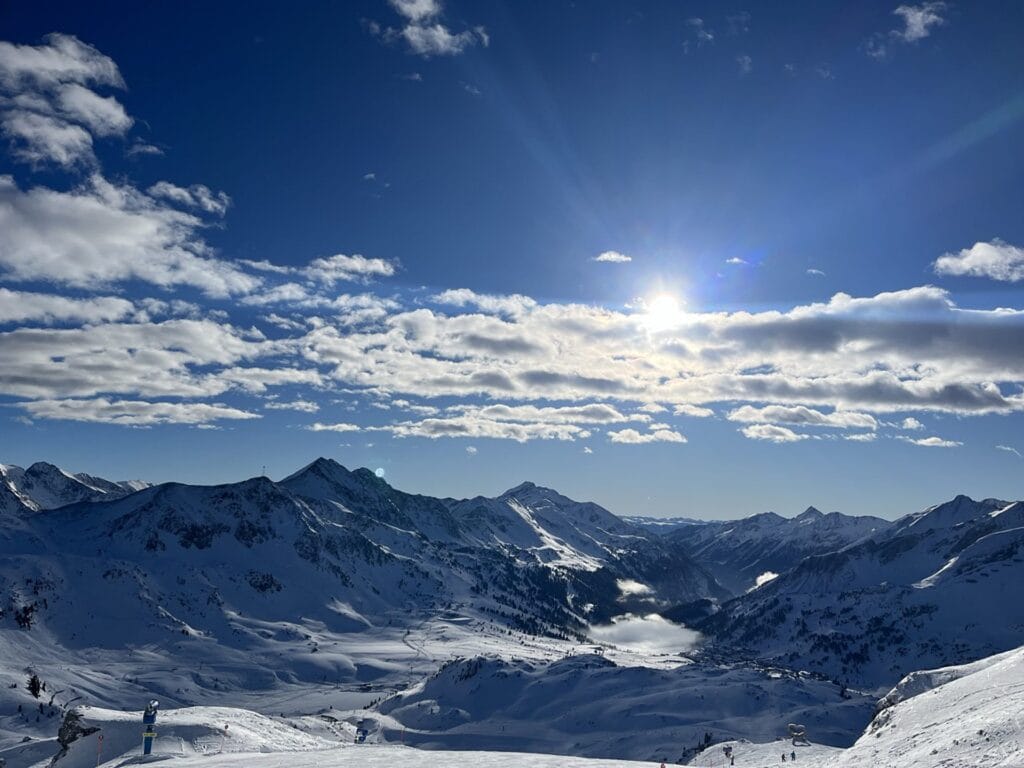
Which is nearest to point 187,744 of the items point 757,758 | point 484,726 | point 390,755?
point 390,755

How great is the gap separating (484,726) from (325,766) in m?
167

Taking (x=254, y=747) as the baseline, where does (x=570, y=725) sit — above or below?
below

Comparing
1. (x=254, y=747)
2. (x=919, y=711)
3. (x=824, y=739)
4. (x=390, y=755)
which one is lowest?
(x=824, y=739)

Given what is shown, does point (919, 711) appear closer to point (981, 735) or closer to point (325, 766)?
point (981, 735)

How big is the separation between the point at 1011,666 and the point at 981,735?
19.2 meters

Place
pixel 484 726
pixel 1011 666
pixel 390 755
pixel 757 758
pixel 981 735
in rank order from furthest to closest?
pixel 484 726, pixel 757 758, pixel 390 755, pixel 1011 666, pixel 981 735

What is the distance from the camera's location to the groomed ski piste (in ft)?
92.2

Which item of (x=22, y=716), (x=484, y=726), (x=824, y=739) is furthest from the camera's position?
(x=484, y=726)

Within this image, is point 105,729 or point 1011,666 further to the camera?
point 105,729

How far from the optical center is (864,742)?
39.8 meters

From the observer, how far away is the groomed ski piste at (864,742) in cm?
2811

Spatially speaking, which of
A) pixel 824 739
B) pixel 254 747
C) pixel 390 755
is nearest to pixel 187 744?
pixel 254 747

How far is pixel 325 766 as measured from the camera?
1612 inches

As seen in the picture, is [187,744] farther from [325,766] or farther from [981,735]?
[981,735]
